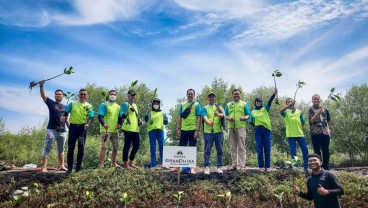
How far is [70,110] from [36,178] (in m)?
2.10

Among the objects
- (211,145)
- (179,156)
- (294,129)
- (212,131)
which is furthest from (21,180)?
(294,129)

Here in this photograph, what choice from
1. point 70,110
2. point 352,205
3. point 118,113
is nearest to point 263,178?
point 352,205

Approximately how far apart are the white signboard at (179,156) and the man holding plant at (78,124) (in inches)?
101

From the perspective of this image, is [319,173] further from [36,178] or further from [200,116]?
[36,178]

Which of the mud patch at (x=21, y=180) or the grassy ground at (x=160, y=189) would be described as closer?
the grassy ground at (x=160, y=189)

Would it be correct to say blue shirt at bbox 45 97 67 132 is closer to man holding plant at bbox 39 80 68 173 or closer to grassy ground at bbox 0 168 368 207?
man holding plant at bbox 39 80 68 173

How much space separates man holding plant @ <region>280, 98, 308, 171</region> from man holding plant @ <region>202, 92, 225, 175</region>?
2.22 m

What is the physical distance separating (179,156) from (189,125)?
4.48 feet

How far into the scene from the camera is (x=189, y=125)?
347 inches

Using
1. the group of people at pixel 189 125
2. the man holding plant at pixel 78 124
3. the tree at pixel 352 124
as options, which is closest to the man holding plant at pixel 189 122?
the group of people at pixel 189 125

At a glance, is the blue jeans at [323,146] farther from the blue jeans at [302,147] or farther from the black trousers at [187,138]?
the black trousers at [187,138]

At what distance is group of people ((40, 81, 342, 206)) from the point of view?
8.60 meters

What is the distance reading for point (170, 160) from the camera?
7.66 meters

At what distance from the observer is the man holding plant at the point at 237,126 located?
29.9ft
